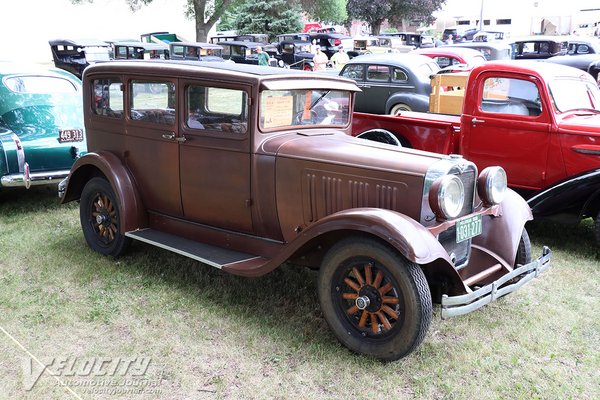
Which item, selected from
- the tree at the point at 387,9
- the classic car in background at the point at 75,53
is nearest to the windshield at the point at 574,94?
the classic car in background at the point at 75,53

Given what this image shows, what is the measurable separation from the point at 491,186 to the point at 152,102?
277cm

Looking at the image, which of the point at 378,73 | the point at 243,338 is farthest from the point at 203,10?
the point at 243,338

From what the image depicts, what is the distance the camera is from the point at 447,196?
3.59m

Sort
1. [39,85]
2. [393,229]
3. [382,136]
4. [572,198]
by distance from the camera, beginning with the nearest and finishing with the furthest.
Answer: [393,229], [572,198], [382,136], [39,85]

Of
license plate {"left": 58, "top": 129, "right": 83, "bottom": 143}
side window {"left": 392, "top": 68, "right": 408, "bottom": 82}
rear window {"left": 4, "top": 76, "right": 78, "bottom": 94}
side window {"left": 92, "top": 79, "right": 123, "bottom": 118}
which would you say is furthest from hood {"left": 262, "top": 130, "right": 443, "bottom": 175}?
side window {"left": 392, "top": 68, "right": 408, "bottom": 82}

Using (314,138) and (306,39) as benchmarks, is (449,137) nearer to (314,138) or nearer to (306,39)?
(314,138)

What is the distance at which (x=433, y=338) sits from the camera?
12.6ft

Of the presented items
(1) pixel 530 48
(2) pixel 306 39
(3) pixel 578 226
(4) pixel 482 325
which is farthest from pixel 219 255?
(2) pixel 306 39

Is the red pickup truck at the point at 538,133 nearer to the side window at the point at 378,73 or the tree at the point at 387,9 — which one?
the side window at the point at 378,73

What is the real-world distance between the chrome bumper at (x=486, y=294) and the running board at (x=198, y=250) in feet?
4.54

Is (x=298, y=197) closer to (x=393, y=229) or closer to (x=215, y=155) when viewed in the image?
(x=215, y=155)

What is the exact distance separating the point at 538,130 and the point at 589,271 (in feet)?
5.00

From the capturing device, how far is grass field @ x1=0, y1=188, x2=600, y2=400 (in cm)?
330

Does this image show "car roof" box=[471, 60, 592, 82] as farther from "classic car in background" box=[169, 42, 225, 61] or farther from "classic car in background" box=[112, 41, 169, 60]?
"classic car in background" box=[169, 42, 225, 61]
